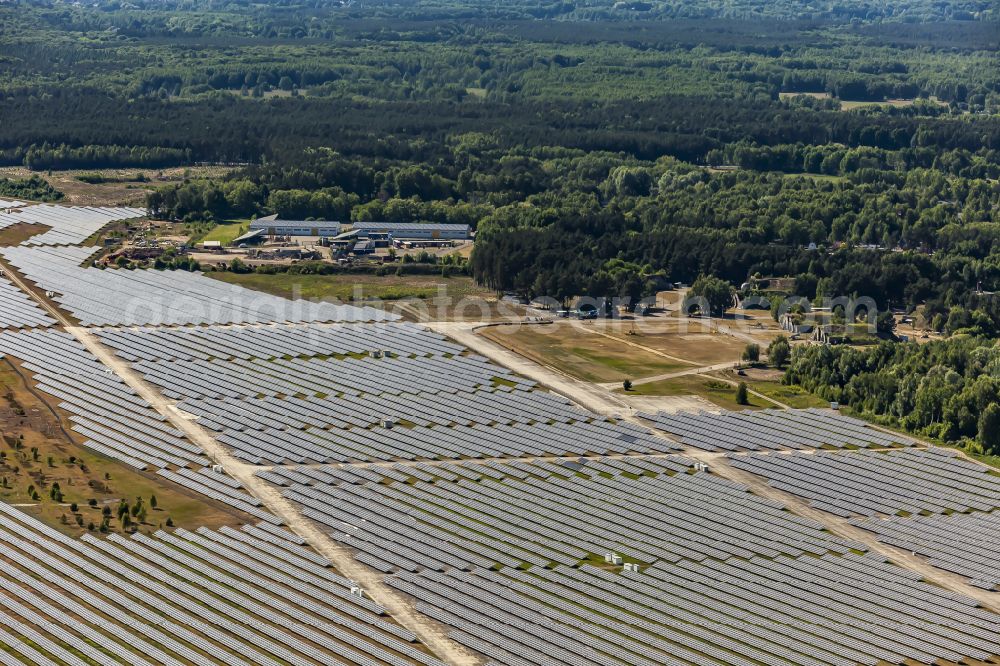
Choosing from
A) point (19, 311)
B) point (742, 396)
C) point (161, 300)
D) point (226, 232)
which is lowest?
point (226, 232)

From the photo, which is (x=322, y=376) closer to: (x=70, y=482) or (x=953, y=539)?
(x=70, y=482)

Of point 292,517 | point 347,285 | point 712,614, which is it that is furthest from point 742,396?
point 347,285

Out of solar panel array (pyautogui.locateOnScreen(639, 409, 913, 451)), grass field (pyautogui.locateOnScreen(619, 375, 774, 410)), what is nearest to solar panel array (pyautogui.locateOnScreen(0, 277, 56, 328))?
grass field (pyautogui.locateOnScreen(619, 375, 774, 410))

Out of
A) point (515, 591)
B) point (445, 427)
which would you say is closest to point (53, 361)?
point (445, 427)

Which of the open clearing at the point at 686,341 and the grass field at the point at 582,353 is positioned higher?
the grass field at the point at 582,353

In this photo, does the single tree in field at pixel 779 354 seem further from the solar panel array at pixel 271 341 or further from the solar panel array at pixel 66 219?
the solar panel array at pixel 66 219

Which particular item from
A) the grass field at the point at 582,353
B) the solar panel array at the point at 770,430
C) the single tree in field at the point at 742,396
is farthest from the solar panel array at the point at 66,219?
the solar panel array at the point at 770,430
